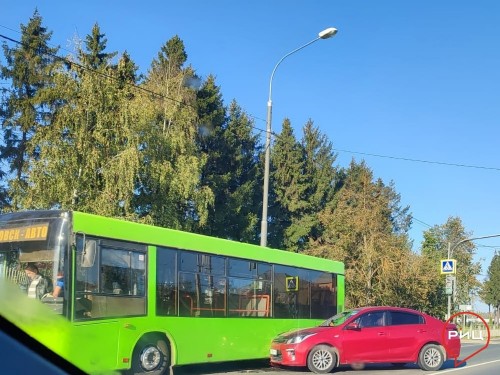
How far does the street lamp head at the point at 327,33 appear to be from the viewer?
61.7 ft

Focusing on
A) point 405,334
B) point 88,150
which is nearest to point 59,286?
point 405,334

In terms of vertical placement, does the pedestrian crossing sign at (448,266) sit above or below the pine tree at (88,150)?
below

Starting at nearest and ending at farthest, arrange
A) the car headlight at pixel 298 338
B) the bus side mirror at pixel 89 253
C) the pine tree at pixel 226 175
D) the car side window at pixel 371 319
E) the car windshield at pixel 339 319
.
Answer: the bus side mirror at pixel 89 253 → the car headlight at pixel 298 338 → the car side window at pixel 371 319 → the car windshield at pixel 339 319 → the pine tree at pixel 226 175

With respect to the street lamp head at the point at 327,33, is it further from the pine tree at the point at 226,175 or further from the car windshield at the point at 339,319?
the pine tree at the point at 226,175

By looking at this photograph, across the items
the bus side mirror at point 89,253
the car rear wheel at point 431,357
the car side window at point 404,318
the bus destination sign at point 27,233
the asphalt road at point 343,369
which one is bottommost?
the asphalt road at point 343,369

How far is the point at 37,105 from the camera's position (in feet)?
99.0

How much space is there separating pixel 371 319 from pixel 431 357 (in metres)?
1.82

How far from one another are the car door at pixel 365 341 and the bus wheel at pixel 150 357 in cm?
445

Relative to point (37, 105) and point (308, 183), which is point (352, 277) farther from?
point (37, 105)

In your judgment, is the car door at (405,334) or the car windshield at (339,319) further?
the car windshield at (339,319)

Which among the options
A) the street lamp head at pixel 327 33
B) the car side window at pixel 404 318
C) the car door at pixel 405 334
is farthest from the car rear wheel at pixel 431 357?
the street lamp head at pixel 327 33

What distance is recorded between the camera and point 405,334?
13.2m

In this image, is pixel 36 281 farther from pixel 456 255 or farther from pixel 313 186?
pixel 456 255

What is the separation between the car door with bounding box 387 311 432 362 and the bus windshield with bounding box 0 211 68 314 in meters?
8.18
